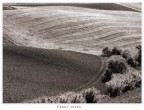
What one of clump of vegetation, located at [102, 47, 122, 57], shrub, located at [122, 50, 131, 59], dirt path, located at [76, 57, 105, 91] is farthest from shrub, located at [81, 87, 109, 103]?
clump of vegetation, located at [102, 47, 122, 57]

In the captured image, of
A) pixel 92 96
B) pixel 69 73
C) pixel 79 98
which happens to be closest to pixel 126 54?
pixel 69 73

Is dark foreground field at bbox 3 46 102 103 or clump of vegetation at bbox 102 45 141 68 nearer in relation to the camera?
dark foreground field at bbox 3 46 102 103

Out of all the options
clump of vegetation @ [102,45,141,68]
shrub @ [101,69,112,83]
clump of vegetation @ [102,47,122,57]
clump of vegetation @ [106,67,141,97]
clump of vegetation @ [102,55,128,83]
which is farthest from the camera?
clump of vegetation @ [102,47,122,57]

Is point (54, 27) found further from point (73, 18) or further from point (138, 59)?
point (138, 59)

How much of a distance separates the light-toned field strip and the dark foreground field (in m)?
4.33

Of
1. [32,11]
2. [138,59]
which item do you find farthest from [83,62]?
[32,11]

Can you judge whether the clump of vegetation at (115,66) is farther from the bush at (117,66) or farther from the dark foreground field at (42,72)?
the dark foreground field at (42,72)

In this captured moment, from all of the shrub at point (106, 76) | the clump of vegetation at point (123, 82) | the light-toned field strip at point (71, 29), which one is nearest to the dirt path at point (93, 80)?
the shrub at point (106, 76)

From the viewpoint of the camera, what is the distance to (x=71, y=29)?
2406 centimetres

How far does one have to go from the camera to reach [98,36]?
22469 millimetres

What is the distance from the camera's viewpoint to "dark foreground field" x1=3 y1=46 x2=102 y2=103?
1109 cm

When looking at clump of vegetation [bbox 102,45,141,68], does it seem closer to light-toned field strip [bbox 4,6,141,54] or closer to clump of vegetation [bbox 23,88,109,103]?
light-toned field strip [bbox 4,6,141,54]

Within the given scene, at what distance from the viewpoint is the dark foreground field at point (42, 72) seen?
11.1 meters

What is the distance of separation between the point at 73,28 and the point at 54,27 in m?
1.25
